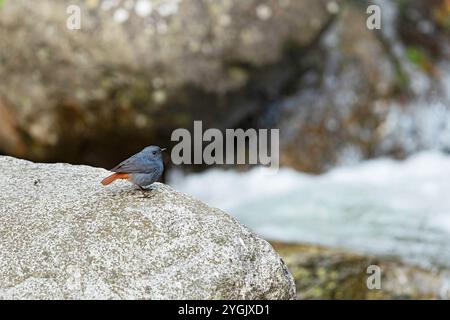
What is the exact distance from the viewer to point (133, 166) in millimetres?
4199

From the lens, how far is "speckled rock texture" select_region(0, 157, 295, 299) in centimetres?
366

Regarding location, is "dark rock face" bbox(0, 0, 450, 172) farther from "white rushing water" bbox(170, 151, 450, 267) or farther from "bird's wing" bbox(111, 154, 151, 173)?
"bird's wing" bbox(111, 154, 151, 173)

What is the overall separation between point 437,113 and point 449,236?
3.50 m

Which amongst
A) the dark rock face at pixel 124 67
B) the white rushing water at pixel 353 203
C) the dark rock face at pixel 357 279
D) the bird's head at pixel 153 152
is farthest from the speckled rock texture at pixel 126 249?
the dark rock face at pixel 124 67

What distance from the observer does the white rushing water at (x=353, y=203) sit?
27.7 ft

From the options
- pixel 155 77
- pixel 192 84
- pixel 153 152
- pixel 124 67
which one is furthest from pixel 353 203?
pixel 153 152

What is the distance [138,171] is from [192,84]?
17.8 ft

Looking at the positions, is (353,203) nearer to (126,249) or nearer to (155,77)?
(155,77)

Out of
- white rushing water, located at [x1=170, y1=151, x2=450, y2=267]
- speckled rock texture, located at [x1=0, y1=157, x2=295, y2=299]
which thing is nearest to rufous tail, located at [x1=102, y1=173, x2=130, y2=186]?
speckled rock texture, located at [x1=0, y1=157, x2=295, y2=299]

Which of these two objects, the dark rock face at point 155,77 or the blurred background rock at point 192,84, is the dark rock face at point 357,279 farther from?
the dark rock face at point 155,77

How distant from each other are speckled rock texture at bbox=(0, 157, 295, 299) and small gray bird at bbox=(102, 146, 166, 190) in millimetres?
106

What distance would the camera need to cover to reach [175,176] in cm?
1075

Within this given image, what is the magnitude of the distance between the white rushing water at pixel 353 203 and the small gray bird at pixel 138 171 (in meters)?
4.11
